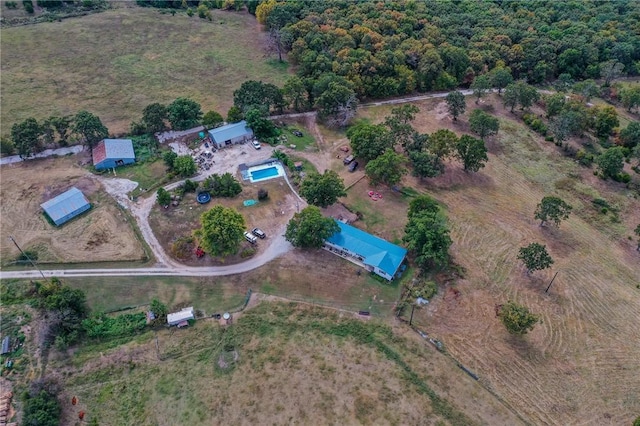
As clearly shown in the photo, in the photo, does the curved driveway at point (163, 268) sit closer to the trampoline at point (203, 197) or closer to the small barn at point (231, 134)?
the trampoline at point (203, 197)

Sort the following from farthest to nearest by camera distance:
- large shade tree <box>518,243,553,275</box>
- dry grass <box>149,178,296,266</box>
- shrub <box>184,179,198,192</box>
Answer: shrub <box>184,179,198,192</box> < dry grass <box>149,178,296,266</box> < large shade tree <box>518,243,553,275</box>

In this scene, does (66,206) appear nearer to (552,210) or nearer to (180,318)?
(180,318)

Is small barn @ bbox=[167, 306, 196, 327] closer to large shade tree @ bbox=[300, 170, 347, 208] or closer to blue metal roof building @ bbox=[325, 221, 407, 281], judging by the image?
blue metal roof building @ bbox=[325, 221, 407, 281]

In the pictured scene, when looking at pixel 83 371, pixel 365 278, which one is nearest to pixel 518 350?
pixel 365 278

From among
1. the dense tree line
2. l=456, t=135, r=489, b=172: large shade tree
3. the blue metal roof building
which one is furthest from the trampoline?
l=456, t=135, r=489, b=172: large shade tree

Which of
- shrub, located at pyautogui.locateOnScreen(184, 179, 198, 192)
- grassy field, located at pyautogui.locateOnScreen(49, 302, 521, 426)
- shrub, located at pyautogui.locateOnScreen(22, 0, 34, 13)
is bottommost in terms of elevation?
grassy field, located at pyautogui.locateOnScreen(49, 302, 521, 426)

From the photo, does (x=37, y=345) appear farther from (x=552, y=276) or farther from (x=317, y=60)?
(x=317, y=60)

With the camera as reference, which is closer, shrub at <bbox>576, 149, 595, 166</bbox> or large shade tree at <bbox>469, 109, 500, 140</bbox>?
shrub at <bbox>576, 149, 595, 166</bbox>
